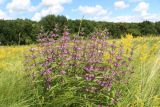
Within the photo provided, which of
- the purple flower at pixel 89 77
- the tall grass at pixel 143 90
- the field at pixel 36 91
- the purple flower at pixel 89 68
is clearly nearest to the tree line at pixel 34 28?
Answer: the tall grass at pixel 143 90

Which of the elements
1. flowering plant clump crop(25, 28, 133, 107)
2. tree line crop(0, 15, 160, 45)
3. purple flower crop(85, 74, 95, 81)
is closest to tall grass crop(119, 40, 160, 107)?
flowering plant clump crop(25, 28, 133, 107)

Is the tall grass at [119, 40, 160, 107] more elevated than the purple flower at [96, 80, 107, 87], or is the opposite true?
the purple flower at [96, 80, 107, 87]

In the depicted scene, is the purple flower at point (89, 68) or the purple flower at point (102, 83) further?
the purple flower at point (89, 68)

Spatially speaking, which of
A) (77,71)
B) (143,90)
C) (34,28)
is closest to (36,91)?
(77,71)

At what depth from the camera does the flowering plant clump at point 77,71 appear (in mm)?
4671

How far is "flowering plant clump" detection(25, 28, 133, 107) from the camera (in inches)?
184

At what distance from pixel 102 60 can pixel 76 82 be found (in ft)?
2.05

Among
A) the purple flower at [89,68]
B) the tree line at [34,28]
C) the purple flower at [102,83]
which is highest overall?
the purple flower at [89,68]

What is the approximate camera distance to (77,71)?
4.98 m

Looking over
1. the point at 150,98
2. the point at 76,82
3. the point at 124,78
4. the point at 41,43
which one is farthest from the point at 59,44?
the point at 150,98

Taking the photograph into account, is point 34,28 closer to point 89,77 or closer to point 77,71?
point 77,71

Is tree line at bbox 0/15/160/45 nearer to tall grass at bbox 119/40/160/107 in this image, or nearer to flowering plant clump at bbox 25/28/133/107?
tall grass at bbox 119/40/160/107

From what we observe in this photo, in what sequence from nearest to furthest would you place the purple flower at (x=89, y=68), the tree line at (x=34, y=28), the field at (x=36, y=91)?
the field at (x=36, y=91) < the purple flower at (x=89, y=68) < the tree line at (x=34, y=28)

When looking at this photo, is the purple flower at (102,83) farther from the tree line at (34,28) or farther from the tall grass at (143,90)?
the tree line at (34,28)
